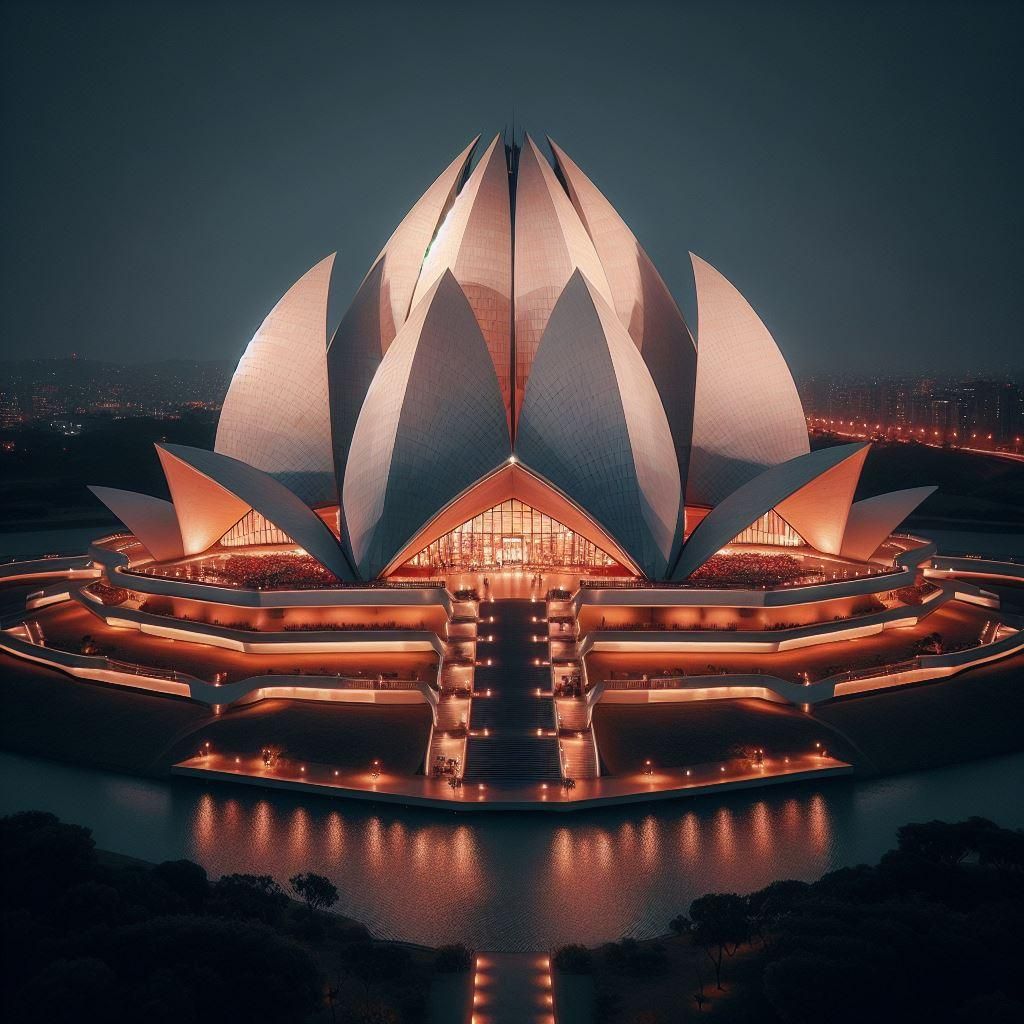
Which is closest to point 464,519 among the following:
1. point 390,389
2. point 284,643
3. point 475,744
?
point 390,389

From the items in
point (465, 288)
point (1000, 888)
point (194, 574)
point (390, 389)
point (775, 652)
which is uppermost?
point (465, 288)

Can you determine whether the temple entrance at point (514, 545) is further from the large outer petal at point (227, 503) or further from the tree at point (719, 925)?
the tree at point (719, 925)

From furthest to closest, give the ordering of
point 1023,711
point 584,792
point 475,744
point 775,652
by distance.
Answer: point 775,652
point 1023,711
point 475,744
point 584,792

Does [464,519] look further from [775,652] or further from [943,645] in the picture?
[943,645]

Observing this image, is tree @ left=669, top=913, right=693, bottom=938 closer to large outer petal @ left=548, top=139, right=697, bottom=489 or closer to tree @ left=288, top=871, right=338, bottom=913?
tree @ left=288, top=871, right=338, bottom=913

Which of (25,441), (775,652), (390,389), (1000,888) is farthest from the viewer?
(25,441)

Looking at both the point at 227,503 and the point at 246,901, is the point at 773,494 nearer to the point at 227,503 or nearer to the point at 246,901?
the point at 227,503
